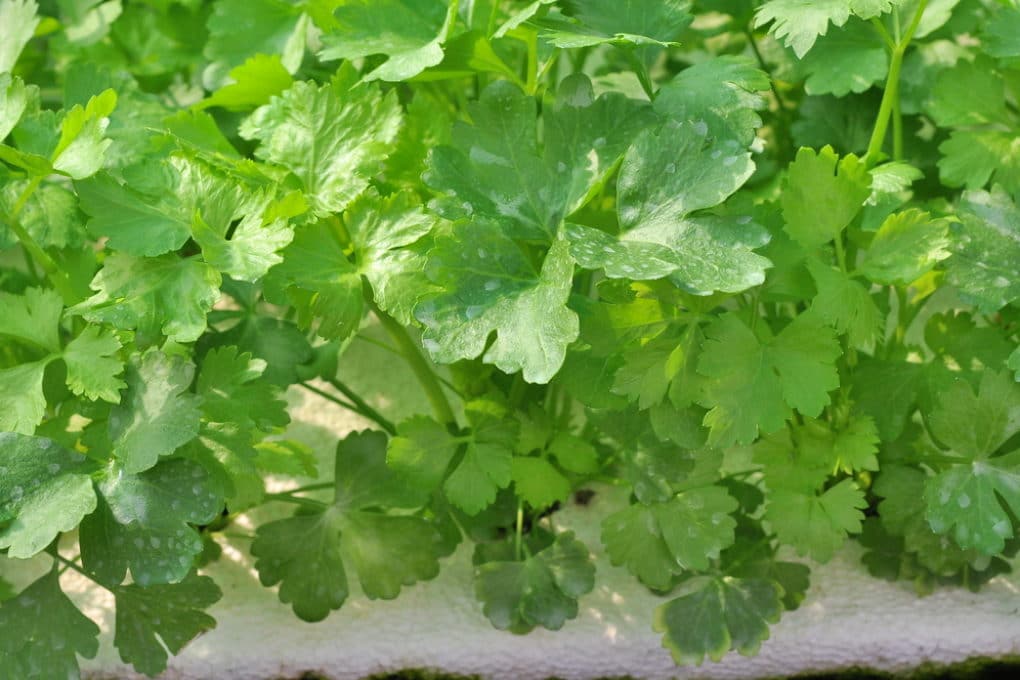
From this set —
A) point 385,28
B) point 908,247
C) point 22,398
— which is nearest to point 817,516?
point 908,247

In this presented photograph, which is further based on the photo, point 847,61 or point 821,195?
point 847,61

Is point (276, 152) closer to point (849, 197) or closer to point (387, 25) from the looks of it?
point (387, 25)

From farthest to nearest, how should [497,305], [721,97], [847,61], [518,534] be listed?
[847,61]
[518,534]
[721,97]
[497,305]

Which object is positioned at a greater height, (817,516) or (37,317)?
(37,317)

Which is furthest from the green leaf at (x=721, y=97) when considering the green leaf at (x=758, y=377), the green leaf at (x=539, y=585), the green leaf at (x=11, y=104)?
the green leaf at (x=11, y=104)

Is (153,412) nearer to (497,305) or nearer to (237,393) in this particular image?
(237,393)

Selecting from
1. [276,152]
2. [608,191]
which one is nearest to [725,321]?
[608,191]

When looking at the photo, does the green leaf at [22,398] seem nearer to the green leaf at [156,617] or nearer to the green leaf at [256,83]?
the green leaf at [156,617]
